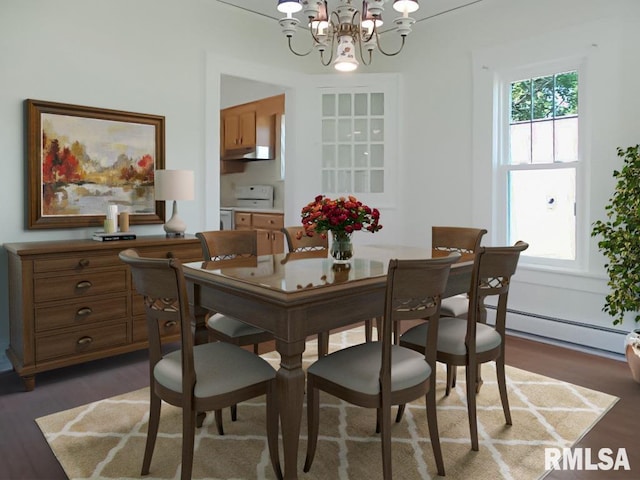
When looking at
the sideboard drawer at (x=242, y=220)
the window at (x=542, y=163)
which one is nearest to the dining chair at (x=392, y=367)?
the window at (x=542, y=163)

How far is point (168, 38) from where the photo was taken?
3.89 metres

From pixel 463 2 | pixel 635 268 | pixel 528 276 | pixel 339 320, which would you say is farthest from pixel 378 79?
pixel 339 320

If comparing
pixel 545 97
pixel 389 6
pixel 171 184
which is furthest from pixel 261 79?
pixel 545 97

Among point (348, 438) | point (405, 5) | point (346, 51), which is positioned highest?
point (405, 5)

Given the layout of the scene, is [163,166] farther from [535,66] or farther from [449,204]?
[535,66]

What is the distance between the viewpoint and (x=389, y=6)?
14.1 ft

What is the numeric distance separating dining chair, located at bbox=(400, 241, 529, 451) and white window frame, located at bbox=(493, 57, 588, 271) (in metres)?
1.79

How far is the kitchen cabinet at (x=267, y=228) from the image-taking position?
570cm

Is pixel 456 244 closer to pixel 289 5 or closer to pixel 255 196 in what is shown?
pixel 289 5

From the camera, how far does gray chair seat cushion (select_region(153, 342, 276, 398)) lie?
5.94 ft

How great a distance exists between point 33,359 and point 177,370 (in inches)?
61.4

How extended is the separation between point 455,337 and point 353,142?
10.1ft

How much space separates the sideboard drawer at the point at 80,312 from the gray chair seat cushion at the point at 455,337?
1.95m

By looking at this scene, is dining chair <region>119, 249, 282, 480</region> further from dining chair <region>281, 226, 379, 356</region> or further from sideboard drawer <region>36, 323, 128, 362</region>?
sideboard drawer <region>36, 323, 128, 362</region>
